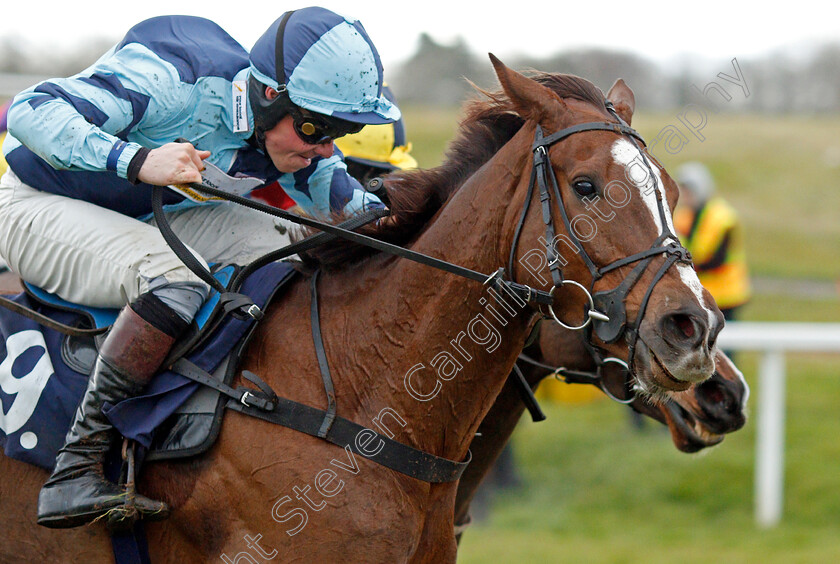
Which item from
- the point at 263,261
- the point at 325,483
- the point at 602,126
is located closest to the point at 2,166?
the point at 263,261

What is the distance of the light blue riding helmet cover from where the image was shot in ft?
10.1

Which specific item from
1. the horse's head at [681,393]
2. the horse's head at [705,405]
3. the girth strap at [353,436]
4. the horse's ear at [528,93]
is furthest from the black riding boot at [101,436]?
the horse's head at [705,405]

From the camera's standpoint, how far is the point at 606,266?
8.57ft

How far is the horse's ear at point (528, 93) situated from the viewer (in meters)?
2.80

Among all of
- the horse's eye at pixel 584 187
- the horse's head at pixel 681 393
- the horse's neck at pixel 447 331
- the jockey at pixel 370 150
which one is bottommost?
the horse's head at pixel 681 393

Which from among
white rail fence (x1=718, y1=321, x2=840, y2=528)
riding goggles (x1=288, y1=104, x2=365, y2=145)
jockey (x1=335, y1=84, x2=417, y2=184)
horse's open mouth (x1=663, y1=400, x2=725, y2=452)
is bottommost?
white rail fence (x1=718, y1=321, x2=840, y2=528)

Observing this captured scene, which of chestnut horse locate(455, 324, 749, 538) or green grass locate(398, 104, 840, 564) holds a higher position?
chestnut horse locate(455, 324, 749, 538)

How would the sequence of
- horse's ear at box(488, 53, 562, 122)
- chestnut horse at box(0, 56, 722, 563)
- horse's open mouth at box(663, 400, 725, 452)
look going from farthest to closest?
1. horse's open mouth at box(663, 400, 725, 452)
2. horse's ear at box(488, 53, 562, 122)
3. chestnut horse at box(0, 56, 722, 563)

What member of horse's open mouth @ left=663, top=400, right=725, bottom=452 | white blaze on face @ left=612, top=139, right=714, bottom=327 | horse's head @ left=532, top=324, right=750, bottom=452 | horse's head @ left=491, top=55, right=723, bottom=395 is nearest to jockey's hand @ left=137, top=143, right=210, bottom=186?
horse's head @ left=491, top=55, right=723, bottom=395

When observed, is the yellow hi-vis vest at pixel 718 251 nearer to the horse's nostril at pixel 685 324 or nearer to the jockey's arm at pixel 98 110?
the horse's nostril at pixel 685 324

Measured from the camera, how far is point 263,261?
3.20m

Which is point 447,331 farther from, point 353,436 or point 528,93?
point 528,93

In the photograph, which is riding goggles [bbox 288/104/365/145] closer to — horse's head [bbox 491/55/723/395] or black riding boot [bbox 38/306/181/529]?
horse's head [bbox 491/55/723/395]

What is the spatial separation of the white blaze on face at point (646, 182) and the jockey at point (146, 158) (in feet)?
3.06
